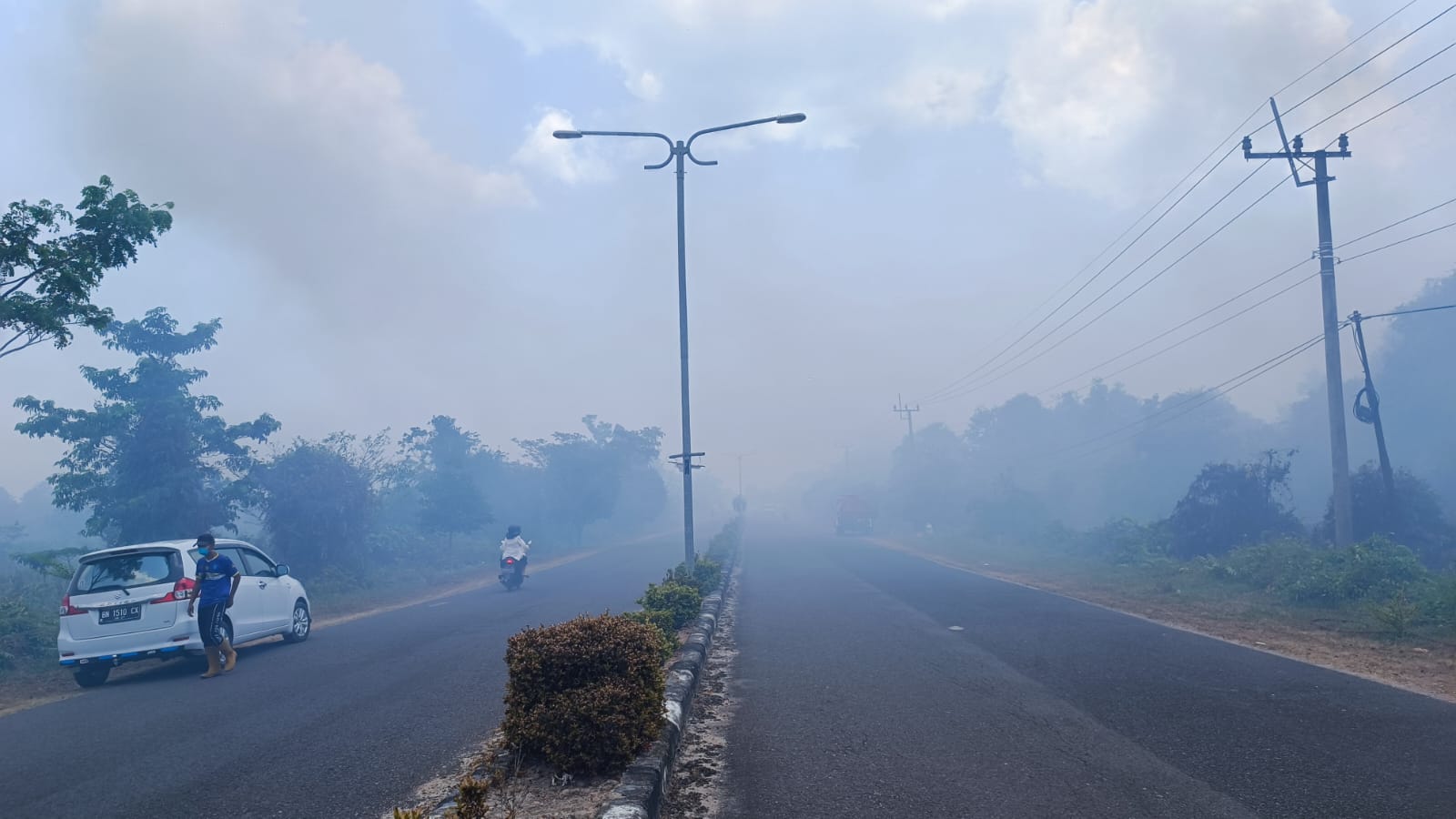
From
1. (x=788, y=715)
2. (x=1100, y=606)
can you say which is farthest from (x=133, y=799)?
(x=1100, y=606)

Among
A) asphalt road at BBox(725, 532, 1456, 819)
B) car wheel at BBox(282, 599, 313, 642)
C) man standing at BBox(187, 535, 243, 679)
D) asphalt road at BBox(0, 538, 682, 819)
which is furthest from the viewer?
car wheel at BBox(282, 599, 313, 642)

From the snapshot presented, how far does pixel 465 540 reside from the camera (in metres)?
47.6

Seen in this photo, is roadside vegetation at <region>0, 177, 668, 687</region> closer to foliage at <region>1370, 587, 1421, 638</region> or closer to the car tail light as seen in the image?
the car tail light

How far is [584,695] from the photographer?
5.53m

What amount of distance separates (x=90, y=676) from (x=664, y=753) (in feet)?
27.8

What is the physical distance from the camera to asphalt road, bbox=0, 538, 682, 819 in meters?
5.54

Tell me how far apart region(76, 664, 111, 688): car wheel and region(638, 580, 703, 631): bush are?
651 cm

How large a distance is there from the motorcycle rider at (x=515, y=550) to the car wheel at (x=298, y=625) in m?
8.32

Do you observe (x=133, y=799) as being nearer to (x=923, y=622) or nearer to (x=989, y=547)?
(x=923, y=622)

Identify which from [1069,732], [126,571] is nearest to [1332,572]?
[1069,732]

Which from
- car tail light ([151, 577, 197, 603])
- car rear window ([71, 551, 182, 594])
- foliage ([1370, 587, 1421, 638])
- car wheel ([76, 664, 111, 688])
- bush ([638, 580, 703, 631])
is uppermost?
car rear window ([71, 551, 182, 594])

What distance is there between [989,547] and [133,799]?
3926cm

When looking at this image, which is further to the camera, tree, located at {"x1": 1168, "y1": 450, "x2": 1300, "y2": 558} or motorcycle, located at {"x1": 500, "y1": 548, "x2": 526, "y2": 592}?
tree, located at {"x1": 1168, "y1": 450, "x2": 1300, "y2": 558}

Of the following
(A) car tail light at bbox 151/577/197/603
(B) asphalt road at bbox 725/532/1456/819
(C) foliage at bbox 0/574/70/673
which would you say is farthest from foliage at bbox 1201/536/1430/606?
(C) foliage at bbox 0/574/70/673
